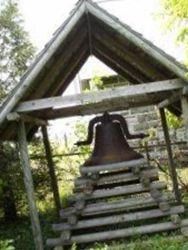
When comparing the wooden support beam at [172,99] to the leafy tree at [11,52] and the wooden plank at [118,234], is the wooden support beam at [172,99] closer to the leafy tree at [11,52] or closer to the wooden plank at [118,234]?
the wooden plank at [118,234]

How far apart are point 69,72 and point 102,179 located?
260 centimetres

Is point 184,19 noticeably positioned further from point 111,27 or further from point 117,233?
point 117,233

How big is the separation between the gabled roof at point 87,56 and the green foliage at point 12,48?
3585 mm

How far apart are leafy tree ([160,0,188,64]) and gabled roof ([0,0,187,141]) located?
0.65 m

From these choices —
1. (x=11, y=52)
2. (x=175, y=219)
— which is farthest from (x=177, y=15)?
(x=11, y=52)

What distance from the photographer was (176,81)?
29.8ft

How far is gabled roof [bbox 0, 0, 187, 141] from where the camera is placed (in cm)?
885

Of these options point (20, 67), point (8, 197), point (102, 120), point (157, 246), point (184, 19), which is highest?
point (20, 67)

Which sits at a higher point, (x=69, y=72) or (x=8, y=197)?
(x=69, y=72)

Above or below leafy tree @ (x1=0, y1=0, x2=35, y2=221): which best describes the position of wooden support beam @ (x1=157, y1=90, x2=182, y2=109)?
below

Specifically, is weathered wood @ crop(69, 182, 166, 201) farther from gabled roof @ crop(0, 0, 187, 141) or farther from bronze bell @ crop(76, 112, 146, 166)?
gabled roof @ crop(0, 0, 187, 141)

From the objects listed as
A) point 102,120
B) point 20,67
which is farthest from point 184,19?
point 20,67

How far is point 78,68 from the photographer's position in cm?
1218

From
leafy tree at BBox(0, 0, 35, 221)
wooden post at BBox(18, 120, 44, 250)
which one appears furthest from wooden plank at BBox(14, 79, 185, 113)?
leafy tree at BBox(0, 0, 35, 221)
